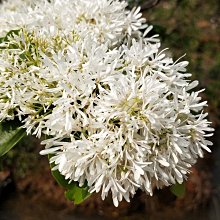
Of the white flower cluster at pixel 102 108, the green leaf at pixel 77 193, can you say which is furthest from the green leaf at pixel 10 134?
the green leaf at pixel 77 193

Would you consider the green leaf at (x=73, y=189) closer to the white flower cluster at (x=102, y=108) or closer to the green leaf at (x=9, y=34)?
the white flower cluster at (x=102, y=108)

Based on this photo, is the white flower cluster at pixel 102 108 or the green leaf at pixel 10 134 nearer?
the white flower cluster at pixel 102 108

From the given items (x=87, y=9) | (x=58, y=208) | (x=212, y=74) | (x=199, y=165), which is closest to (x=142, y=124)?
(x=87, y=9)

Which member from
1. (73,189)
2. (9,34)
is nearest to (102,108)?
(73,189)

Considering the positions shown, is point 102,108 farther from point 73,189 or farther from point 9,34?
point 9,34

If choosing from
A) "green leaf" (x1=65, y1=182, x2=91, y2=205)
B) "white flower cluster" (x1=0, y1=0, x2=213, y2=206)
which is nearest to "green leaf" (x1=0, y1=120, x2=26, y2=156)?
"white flower cluster" (x1=0, y1=0, x2=213, y2=206)

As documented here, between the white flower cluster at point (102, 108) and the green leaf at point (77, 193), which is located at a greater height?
the white flower cluster at point (102, 108)
